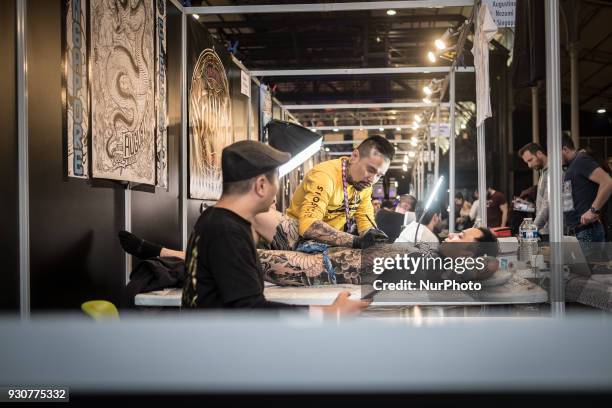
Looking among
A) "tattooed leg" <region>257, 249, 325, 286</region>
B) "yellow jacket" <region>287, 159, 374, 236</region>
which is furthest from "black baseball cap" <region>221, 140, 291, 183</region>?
"yellow jacket" <region>287, 159, 374, 236</region>

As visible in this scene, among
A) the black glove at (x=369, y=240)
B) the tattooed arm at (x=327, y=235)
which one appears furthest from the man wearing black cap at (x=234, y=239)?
the tattooed arm at (x=327, y=235)

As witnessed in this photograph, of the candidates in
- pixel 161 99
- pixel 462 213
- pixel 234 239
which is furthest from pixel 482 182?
pixel 462 213

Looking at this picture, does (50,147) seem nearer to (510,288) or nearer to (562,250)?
(510,288)

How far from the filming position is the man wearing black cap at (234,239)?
1.67 meters

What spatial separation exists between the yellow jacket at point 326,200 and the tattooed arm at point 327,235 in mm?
48

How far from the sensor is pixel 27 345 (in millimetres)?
368

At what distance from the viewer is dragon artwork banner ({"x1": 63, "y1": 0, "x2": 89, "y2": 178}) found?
300 centimetres

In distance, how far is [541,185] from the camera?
16.4 feet

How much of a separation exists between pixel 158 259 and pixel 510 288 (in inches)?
76.1

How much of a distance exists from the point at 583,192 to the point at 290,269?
2714 mm

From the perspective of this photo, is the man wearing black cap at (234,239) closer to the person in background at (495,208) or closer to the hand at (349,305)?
the hand at (349,305)

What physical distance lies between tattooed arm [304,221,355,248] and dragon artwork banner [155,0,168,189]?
1376mm

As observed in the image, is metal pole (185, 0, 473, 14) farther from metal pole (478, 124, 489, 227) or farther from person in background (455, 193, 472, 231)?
person in background (455, 193, 472, 231)

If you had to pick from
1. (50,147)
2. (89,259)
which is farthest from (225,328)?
(89,259)
